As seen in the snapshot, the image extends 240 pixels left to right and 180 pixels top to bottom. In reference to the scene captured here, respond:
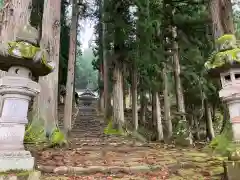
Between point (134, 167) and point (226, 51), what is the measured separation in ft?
7.70

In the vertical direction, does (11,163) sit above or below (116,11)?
below

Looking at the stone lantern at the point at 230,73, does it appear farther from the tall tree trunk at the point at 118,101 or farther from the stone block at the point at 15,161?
the tall tree trunk at the point at 118,101

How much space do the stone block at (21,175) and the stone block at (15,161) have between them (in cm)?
8

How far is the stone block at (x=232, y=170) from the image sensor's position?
10.5 ft

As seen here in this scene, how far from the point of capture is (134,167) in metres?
4.08

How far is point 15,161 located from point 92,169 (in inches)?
49.2

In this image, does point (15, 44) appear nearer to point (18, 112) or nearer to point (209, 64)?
point (18, 112)

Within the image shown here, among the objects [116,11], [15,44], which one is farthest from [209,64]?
[116,11]

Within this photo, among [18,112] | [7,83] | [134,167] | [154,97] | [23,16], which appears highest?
[23,16]

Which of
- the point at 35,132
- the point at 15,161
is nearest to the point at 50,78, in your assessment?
the point at 35,132

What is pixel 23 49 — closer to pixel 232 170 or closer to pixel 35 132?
pixel 232 170

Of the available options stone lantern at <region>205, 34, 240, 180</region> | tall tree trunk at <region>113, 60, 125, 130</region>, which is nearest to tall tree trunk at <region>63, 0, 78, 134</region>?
tall tree trunk at <region>113, 60, 125, 130</region>

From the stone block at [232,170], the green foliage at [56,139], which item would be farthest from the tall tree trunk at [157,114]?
the stone block at [232,170]

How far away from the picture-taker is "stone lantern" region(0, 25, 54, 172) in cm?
320
